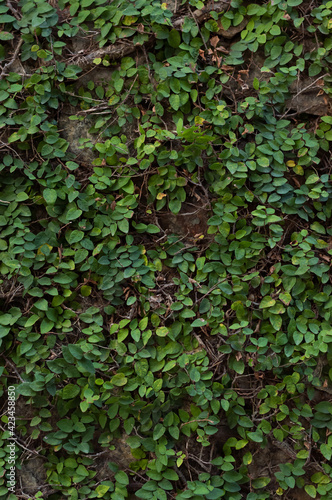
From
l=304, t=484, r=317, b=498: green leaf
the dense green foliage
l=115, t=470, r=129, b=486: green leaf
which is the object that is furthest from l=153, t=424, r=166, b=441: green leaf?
l=304, t=484, r=317, b=498: green leaf

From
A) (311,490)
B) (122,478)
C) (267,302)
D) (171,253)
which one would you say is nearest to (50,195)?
(171,253)

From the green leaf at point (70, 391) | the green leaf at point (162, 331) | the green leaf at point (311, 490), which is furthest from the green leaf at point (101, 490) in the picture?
the green leaf at point (311, 490)

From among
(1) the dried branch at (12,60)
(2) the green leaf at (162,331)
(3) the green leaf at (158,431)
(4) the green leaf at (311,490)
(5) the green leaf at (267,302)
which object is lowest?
(4) the green leaf at (311,490)

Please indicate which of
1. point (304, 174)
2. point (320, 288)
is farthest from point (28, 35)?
point (320, 288)

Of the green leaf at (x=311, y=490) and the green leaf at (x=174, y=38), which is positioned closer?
the green leaf at (x=311, y=490)

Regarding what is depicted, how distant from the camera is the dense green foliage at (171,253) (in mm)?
2324

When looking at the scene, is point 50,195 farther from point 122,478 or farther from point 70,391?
point 122,478

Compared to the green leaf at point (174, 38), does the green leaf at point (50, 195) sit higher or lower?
lower

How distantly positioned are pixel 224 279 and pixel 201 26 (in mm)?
1357

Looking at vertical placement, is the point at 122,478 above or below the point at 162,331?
below

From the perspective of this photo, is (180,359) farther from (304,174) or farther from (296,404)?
(304,174)

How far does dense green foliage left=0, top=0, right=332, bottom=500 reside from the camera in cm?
232

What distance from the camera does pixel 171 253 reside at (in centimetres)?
243

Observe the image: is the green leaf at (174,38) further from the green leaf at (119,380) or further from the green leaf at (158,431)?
the green leaf at (158,431)
